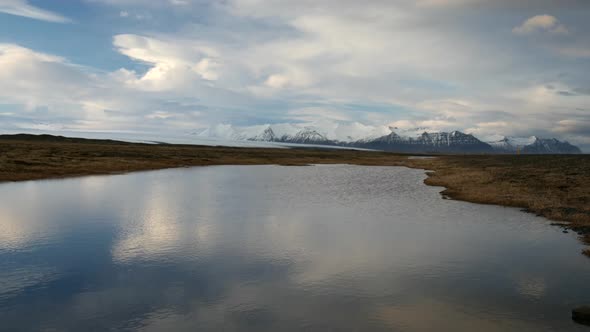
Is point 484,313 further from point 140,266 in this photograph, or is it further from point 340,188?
point 340,188

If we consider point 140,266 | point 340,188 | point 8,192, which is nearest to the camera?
point 140,266

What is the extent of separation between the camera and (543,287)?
63.1 ft

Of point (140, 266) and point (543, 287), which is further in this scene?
point (140, 266)

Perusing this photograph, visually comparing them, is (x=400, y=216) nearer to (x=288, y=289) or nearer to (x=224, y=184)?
(x=288, y=289)

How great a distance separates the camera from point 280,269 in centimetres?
2111

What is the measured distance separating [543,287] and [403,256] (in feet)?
23.5

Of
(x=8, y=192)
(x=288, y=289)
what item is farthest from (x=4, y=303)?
(x=8, y=192)

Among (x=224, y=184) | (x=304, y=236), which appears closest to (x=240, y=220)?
(x=304, y=236)

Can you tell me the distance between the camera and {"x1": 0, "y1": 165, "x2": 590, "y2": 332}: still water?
50.8ft

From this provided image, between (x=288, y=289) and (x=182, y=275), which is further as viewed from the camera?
(x=182, y=275)

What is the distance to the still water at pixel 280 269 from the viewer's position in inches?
610

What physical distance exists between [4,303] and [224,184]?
4382 cm

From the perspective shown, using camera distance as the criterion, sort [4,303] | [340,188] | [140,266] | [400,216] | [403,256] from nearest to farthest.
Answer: [4,303] < [140,266] < [403,256] < [400,216] < [340,188]

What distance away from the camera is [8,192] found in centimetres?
4478
